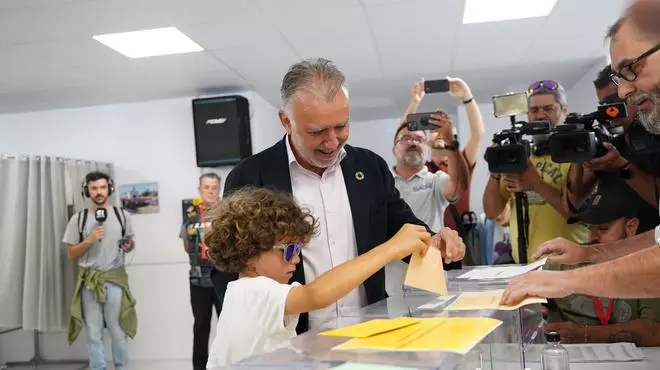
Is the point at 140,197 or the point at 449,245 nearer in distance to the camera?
the point at 449,245

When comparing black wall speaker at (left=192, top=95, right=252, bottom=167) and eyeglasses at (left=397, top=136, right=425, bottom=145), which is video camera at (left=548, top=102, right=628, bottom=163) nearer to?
eyeglasses at (left=397, top=136, right=425, bottom=145)

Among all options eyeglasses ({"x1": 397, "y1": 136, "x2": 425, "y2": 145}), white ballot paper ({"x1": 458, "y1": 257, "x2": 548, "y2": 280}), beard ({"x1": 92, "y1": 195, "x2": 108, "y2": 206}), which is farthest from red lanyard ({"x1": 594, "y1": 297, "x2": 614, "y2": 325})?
beard ({"x1": 92, "y1": 195, "x2": 108, "y2": 206})

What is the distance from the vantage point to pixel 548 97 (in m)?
2.84

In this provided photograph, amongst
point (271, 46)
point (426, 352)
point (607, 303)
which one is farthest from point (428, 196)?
point (426, 352)

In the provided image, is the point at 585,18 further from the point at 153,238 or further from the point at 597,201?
the point at 153,238

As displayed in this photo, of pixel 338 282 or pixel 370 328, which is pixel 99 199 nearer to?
pixel 338 282

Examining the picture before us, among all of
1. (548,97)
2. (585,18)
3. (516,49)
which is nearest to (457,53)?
(516,49)

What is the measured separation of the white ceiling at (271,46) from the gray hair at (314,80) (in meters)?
2.04

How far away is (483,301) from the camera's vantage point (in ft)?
3.95

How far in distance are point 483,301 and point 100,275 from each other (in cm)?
429

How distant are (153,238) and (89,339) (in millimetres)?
1455

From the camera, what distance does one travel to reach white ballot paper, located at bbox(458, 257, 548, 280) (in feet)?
5.01

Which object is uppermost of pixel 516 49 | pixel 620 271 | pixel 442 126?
pixel 516 49

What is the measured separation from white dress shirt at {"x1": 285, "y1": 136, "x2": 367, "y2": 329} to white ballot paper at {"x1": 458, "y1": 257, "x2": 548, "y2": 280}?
1.03 ft
